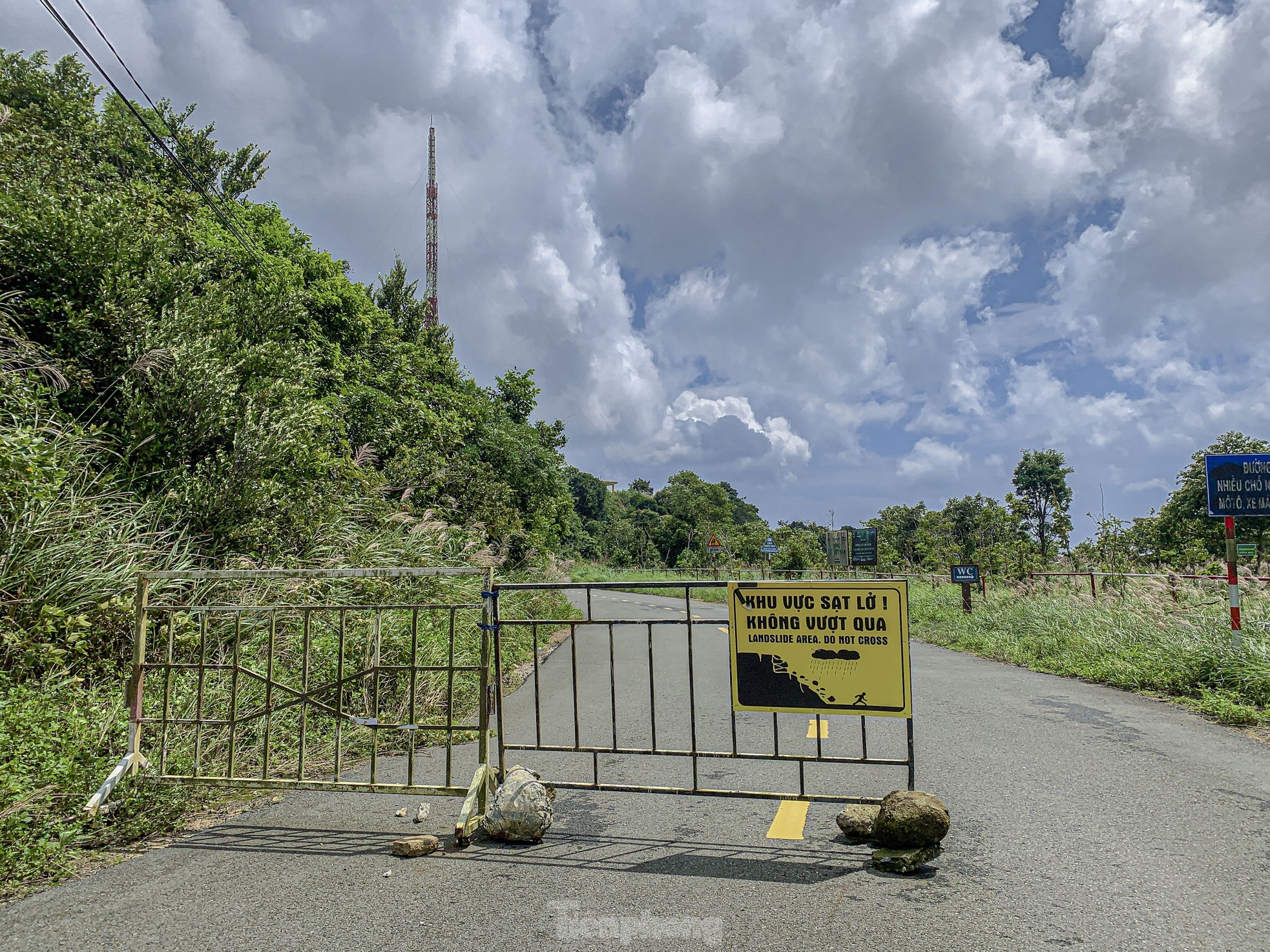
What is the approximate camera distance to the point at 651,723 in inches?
267

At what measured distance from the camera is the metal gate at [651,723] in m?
4.71

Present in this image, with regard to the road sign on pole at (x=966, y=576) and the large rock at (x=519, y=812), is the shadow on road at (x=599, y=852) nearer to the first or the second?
the large rock at (x=519, y=812)

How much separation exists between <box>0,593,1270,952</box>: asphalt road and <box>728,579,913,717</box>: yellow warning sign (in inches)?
33.4

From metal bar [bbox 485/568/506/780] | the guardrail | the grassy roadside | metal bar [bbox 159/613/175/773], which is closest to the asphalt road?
metal bar [bbox 485/568/506/780]

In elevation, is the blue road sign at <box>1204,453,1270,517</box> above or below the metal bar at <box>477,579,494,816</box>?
→ above

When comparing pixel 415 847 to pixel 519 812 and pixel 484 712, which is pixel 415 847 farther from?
pixel 484 712

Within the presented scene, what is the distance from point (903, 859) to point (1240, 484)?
29.5 ft

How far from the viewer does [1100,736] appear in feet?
22.9

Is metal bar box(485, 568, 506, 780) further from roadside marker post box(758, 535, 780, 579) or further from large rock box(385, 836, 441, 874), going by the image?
roadside marker post box(758, 535, 780, 579)

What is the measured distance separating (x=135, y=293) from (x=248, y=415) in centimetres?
189

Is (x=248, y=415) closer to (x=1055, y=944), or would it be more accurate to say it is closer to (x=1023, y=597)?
(x=1055, y=944)

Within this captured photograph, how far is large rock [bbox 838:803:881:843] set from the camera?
4375 mm

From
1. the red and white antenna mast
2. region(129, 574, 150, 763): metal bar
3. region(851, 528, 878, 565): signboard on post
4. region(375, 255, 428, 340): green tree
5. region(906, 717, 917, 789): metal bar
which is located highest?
the red and white antenna mast

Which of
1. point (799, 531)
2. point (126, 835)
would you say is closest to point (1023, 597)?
point (126, 835)
